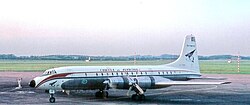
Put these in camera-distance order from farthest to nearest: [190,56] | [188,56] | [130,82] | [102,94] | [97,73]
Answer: [190,56], [188,56], [102,94], [97,73], [130,82]

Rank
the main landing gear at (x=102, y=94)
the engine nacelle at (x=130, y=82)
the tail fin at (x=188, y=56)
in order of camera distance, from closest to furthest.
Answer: the engine nacelle at (x=130, y=82), the main landing gear at (x=102, y=94), the tail fin at (x=188, y=56)

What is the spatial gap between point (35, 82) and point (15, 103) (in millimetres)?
1942

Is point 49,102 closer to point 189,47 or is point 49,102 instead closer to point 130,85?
point 130,85

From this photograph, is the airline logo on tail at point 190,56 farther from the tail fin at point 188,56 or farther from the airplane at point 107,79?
the airplane at point 107,79

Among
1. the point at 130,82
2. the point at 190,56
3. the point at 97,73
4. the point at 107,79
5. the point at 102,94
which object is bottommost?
the point at 102,94

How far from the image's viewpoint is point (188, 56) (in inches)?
1368

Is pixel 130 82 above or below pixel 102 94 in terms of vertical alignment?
above

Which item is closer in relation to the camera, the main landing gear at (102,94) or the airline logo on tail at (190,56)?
the main landing gear at (102,94)

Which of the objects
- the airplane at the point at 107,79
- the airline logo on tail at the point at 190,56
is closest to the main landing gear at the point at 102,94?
the airplane at the point at 107,79

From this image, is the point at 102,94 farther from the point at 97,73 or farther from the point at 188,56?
the point at 188,56

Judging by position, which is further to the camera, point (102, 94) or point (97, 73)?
point (102, 94)

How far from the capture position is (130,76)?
29.6m

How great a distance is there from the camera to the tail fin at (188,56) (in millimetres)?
34094

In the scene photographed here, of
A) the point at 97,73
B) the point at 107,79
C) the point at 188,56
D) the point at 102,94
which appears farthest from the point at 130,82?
the point at 188,56
